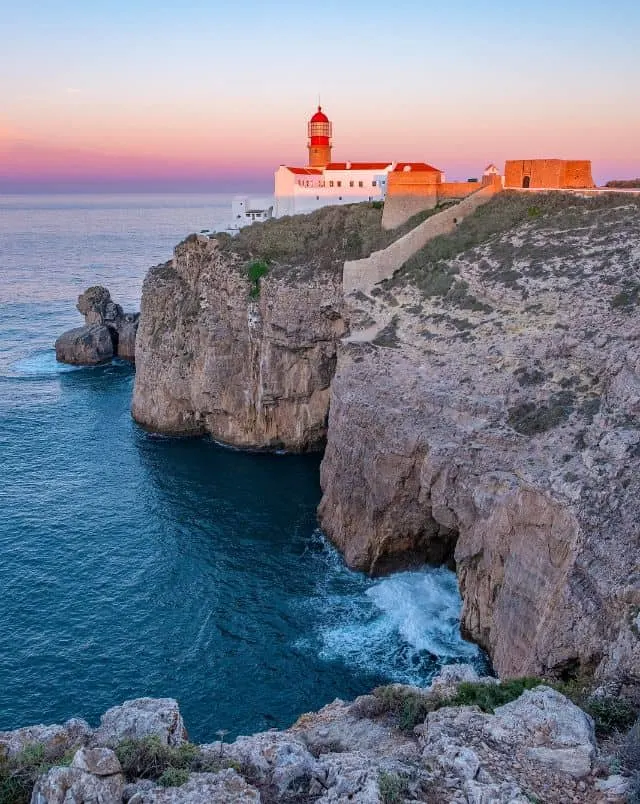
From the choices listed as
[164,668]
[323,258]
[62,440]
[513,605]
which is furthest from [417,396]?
[62,440]

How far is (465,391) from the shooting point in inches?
1028

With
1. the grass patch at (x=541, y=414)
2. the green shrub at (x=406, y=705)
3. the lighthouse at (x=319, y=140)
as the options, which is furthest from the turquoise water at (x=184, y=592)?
the lighthouse at (x=319, y=140)

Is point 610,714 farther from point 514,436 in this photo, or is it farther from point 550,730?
point 514,436

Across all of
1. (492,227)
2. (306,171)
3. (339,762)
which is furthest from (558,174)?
(339,762)

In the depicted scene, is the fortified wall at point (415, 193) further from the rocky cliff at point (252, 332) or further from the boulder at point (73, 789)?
the boulder at point (73, 789)

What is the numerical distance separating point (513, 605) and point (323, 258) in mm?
28313

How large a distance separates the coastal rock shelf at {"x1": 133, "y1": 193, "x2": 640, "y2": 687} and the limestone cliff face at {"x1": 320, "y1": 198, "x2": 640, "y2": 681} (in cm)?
8

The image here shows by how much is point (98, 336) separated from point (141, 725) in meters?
54.6

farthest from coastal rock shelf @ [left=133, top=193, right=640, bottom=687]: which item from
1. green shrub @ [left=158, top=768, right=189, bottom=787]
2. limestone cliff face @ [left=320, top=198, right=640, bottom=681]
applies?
green shrub @ [left=158, top=768, right=189, bottom=787]

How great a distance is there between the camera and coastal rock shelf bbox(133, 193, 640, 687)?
19.1 metres

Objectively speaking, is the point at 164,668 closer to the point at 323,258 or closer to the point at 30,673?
the point at 30,673

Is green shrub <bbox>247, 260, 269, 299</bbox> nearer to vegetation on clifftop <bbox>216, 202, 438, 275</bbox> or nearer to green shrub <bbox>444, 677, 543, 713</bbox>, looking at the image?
vegetation on clifftop <bbox>216, 202, 438, 275</bbox>

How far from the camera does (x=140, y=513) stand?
1357 inches

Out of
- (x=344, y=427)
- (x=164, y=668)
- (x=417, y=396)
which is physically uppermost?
(x=417, y=396)
